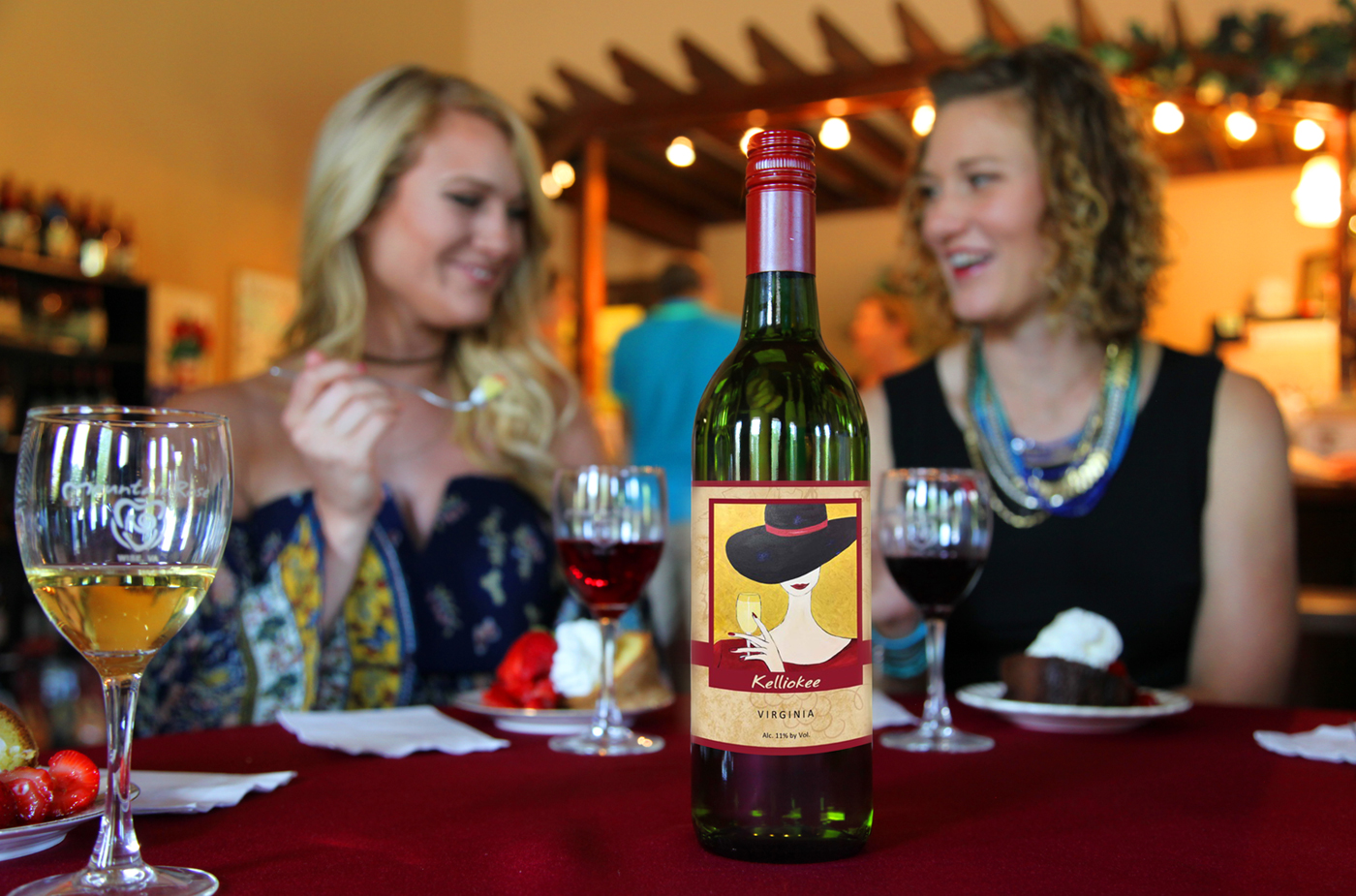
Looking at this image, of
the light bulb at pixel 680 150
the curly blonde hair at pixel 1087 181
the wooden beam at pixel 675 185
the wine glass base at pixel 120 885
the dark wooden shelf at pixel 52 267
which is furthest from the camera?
the wooden beam at pixel 675 185

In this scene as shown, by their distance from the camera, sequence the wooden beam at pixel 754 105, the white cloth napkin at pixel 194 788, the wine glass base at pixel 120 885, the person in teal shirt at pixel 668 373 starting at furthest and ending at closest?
the wooden beam at pixel 754 105, the person in teal shirt at pixel 668 373, the white cloth napkin at pixel 194 788, the wine glass base at pixel 120 885

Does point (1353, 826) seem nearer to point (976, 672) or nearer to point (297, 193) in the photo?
Result: point (976, 672)

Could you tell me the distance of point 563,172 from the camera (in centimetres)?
573

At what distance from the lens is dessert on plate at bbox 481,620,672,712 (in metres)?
0.98

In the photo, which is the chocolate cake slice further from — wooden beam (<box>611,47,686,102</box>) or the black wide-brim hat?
wooden beam (<box>611,47,686,102</box>)

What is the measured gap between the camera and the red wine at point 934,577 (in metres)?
0.92

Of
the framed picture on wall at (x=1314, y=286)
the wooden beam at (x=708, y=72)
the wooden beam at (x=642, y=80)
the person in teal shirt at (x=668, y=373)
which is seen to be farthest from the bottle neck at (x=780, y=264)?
the framed picture on wall at (x=1314, y=286)

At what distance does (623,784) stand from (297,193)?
18.2 ft

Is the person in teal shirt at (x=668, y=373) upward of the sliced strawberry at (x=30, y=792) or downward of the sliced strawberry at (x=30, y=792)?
upward

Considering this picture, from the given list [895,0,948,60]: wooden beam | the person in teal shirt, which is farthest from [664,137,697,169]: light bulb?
the person in teal shirt

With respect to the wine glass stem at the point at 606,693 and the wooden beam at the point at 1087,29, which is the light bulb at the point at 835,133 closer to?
the wooden beam at the point at 1087,29

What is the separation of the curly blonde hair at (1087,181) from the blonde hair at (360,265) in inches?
26.0

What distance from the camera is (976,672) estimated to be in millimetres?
1471

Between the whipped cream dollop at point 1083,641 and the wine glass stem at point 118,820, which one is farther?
the whipped cream dollop at point 1083,641
